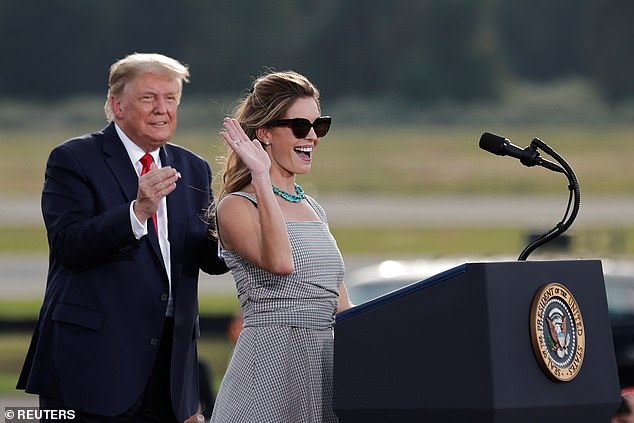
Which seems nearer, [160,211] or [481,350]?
[481,350]

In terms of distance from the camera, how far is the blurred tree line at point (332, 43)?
43062 millimetres

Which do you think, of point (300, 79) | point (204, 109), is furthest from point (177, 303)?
point (204, 109)

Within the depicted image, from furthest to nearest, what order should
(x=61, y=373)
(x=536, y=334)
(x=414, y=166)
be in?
(x=414, y=166)
(x=61, y=373)
(x=536, y=334)

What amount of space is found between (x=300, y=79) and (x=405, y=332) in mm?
954

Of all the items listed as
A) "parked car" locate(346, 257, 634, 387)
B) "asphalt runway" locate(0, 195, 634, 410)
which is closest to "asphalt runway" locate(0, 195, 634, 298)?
"asphalt runway" locate(0, 195, 634, 410)

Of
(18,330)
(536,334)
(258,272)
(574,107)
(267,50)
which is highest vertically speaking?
(267,50)

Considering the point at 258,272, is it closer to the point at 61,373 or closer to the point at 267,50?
the point at 61,373

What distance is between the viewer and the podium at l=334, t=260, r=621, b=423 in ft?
10.3

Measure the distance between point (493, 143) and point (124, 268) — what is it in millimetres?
1264

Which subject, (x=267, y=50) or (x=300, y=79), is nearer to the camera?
(x=300, y=79)

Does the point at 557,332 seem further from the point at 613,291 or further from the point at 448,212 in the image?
the point at 448,212

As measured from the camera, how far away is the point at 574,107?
41.4 m

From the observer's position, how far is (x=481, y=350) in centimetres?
314

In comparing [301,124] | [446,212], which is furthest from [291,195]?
[446,212]
